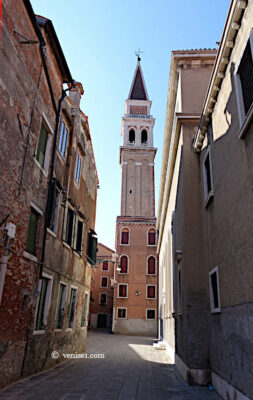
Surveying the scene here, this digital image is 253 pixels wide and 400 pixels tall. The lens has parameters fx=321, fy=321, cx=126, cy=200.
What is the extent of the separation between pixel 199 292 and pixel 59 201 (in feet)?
17.1

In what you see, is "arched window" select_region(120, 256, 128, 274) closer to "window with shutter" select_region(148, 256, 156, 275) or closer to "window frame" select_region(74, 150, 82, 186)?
"window with shutter" select_region(148, 256, 156, 275)

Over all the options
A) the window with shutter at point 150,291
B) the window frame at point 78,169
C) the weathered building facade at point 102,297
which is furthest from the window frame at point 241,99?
the weathered building facade at point 102,297

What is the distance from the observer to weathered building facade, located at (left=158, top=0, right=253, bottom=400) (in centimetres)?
560

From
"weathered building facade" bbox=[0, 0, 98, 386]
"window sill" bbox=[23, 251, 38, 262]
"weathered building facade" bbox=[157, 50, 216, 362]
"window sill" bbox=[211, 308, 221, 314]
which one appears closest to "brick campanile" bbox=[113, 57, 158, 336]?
"weathered building facade" bbox=[0, 0, 98, 386]

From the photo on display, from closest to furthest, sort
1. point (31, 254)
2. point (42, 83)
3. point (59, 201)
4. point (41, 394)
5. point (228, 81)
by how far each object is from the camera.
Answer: point (41, 394)
point (228, 81)
point (31, 254)
point (42, 83)
point (59, 201)

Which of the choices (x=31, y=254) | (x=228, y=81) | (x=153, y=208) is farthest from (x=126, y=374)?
(x=153, y=208)

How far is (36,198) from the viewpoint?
8.50 metres

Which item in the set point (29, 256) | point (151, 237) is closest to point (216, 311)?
point (29, 256)

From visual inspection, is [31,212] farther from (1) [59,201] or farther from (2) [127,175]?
(2) [127,175]

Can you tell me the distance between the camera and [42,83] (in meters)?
8.90

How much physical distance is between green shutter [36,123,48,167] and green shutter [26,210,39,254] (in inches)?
60.0

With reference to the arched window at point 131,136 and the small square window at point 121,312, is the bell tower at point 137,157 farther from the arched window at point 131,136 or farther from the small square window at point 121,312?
the small square window at point 121,312

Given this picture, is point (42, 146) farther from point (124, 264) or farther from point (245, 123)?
point (124, 264)

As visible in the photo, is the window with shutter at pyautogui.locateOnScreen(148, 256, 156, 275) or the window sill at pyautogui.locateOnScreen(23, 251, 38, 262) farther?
the window with shutter at pyautogui.locateOnScreen(148, 256, 156, 275)
